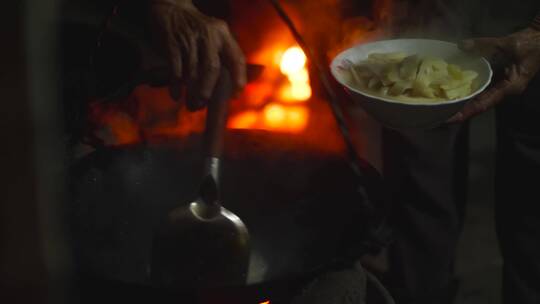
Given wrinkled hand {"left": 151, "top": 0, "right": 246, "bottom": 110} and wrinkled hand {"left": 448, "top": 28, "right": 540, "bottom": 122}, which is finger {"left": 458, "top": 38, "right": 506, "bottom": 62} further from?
wrinkled hand {"left": 151, "top": 0, "right": 246, "bottom": 110}

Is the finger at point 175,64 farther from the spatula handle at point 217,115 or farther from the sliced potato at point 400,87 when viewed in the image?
the sliced potato at point 400,87

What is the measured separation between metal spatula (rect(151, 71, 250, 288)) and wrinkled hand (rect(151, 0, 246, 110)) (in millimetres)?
85

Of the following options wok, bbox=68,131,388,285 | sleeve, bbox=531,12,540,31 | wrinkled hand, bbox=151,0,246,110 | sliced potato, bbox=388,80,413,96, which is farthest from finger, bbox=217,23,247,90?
sleeve, bbox=531,12,540,31

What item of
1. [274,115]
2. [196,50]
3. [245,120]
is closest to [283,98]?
[274,115]

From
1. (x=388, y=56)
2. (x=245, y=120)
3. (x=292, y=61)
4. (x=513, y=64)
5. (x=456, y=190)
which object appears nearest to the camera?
(x=388, y=56)

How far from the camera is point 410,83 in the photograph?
5.09 ft

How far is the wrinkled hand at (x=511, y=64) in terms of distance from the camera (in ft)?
6.15

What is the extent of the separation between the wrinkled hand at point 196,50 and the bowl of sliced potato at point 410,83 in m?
0.30

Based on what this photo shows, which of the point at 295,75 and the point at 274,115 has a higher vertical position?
the point at 295,75

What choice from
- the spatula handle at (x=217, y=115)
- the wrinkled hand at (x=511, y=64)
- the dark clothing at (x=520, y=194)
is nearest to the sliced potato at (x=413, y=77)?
the wrinkled hand at (x=511, y=64)

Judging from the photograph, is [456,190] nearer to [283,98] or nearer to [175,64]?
[283,98]

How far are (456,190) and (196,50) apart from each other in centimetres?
163

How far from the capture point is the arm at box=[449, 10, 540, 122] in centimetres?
188

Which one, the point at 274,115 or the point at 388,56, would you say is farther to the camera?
the point at 274,115
